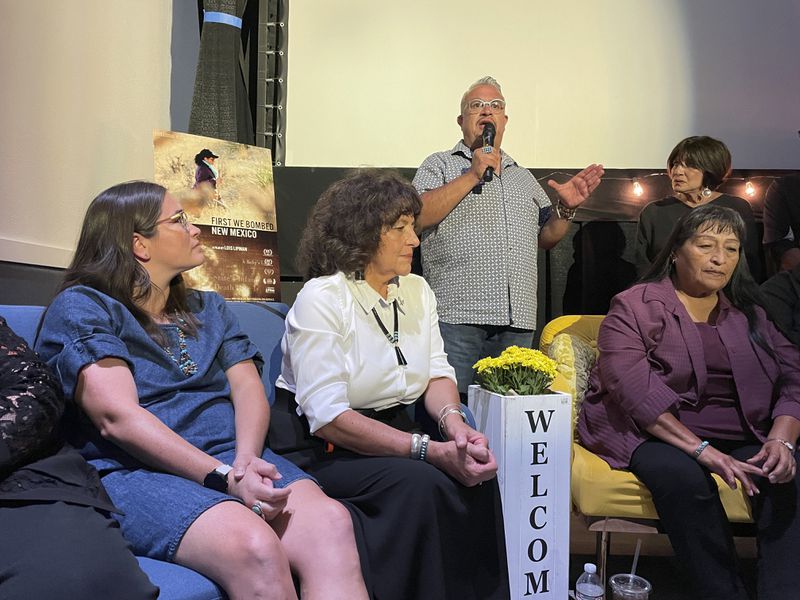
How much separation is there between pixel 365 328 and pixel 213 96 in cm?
190

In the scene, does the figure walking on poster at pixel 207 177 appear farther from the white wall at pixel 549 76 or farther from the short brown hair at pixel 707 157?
the short brown hair at pixel 707 157

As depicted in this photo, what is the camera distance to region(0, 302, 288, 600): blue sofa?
1.20 meters

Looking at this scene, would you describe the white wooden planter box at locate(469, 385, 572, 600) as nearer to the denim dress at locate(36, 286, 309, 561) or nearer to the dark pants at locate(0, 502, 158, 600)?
the denim dress at locate(36, 286, 309, 561)

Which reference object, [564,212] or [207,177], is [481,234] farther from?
[207,177]

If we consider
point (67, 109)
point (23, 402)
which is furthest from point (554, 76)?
point (23, 402)

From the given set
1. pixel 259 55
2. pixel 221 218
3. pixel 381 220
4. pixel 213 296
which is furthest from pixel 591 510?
pixel 259 55

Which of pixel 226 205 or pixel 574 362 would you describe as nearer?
pixel 574 362

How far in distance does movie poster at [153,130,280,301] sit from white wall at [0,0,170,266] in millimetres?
335

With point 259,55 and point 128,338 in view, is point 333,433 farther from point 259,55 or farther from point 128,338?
point 259,55

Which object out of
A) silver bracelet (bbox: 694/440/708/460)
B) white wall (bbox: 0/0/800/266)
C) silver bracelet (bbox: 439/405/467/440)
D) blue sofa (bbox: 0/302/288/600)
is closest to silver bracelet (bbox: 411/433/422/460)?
silver bracelet (bbox: 439/405/467/440)

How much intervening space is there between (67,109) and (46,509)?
185 cm

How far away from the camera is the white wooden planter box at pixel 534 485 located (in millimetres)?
1845

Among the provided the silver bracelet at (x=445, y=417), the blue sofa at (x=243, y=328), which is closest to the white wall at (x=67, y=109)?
the blue sofa at (x=243, y=328)

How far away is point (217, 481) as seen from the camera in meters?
1.38
